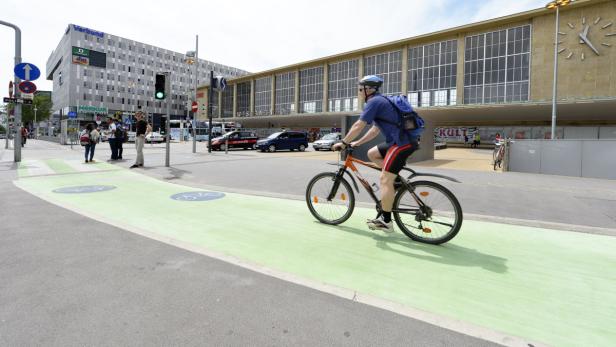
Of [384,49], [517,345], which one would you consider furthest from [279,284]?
[384,49]

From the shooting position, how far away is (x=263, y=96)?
234 feet

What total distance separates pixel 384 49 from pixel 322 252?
5175cm

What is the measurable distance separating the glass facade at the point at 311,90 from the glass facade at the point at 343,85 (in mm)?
2264

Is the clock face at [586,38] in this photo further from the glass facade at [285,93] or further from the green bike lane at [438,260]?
the green bike lane at [438,260]

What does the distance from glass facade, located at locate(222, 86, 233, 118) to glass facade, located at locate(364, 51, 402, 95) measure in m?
Answer: 38.8

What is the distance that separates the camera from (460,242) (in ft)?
13.3

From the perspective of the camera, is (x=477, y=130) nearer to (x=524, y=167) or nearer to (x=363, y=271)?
(x=524, y=167)

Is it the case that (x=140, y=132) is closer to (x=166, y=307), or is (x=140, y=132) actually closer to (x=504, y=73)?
(x=166, y=307)

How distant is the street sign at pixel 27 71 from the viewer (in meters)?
12.1

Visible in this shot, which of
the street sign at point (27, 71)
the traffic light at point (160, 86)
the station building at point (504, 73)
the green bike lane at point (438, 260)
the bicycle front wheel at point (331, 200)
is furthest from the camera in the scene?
the station building at point (504, 73)

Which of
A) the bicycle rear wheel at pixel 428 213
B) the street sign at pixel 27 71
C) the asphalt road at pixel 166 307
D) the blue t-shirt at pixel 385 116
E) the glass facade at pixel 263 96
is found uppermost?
the glass facade at pixel 263 96

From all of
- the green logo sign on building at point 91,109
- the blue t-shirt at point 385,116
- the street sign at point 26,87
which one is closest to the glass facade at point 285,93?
the green logo sign on building at point 91,109

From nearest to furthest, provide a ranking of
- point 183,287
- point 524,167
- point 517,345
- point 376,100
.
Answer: point 517,345 → point 183,287 → point 376,100 → point 524,167

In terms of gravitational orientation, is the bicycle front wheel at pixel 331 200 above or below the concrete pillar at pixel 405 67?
below
